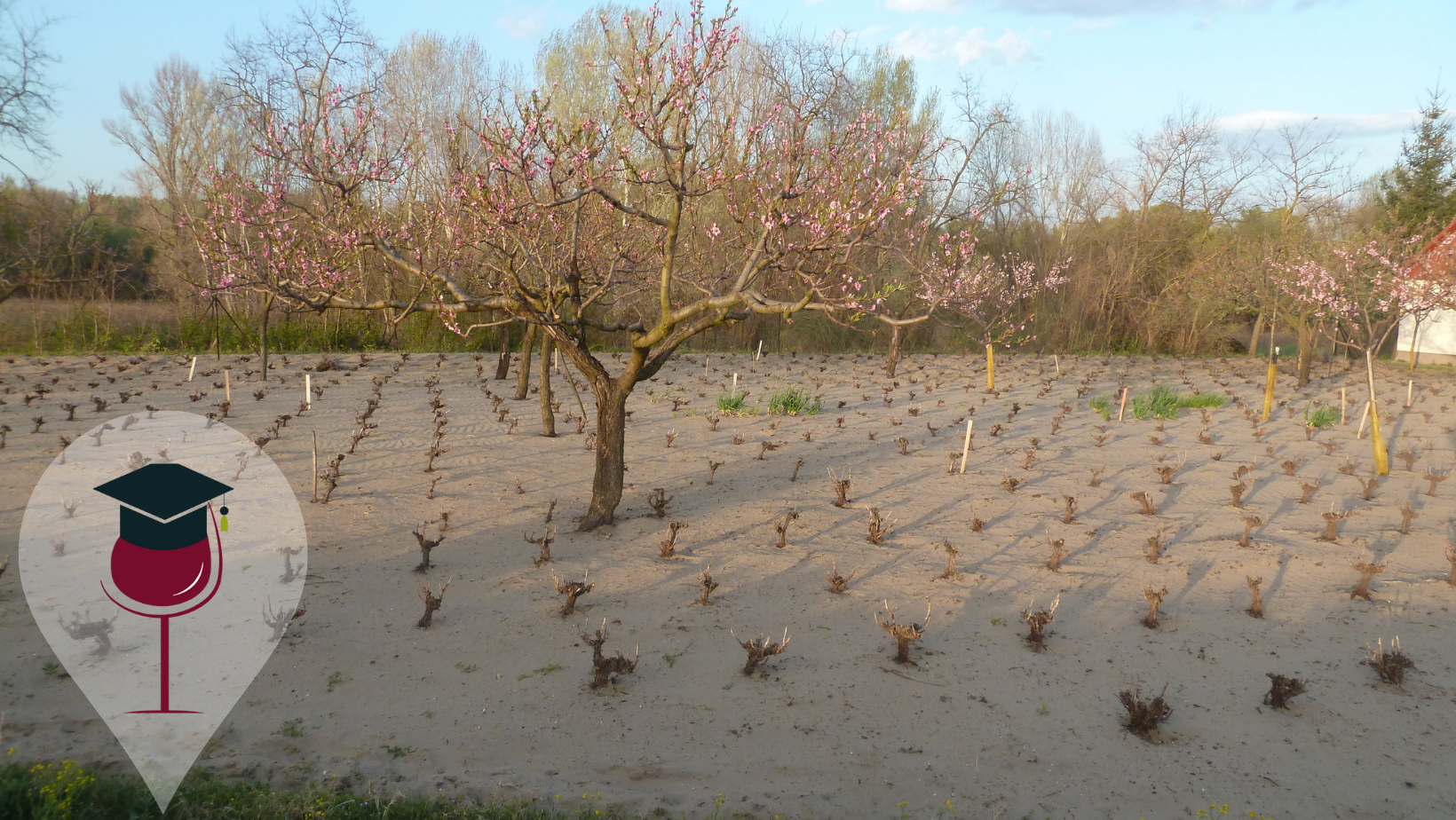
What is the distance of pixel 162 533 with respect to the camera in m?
2.93

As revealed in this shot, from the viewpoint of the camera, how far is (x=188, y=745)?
3811mm

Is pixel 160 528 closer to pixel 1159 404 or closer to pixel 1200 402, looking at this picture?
pixel 1159 404

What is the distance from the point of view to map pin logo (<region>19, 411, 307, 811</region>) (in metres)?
2.98

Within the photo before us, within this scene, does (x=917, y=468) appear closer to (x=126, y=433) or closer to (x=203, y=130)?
(x=126, y=433)

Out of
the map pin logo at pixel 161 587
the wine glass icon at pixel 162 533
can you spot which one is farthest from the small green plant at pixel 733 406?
the wine glass icon at pixel 162 533

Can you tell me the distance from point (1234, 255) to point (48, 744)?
24419 millimetres

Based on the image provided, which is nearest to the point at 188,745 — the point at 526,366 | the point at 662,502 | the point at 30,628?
the point at 30,628

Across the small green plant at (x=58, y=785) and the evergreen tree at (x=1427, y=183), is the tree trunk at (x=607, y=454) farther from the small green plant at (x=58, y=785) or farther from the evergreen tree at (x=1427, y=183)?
the evergreen tree at (x=1427, y=183)

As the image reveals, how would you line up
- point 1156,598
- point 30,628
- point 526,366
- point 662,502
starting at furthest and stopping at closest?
1. point 526,366
2. point 662,502
3. point 1156,598
4. point 30,628

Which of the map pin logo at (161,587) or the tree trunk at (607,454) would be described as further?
the tree trunk at (607,454)

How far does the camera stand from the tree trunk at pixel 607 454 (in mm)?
6613

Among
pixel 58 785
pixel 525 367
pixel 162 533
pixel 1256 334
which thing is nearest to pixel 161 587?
pixel 162 533

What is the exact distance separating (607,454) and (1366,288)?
608 inches

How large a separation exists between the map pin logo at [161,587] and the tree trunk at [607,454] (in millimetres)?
2249
